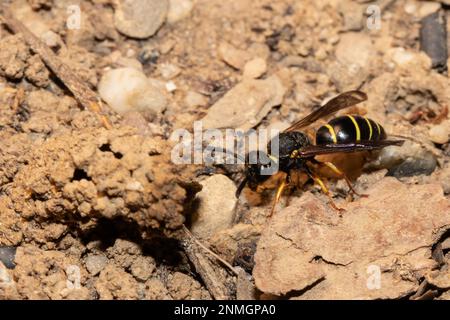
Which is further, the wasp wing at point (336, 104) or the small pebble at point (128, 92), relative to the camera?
the wasp wing at point (336, 104)

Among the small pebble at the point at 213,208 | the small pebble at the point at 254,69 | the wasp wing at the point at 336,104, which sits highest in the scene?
the small pebble at the point at 254,69

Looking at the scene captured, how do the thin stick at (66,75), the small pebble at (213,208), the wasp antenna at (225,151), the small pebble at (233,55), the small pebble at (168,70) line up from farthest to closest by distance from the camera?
the small pebble at (233,55) < the small pebble at (168,70) < the wasp antenna at (225,151) < the thin stick at (66,75) < the small pebble at (213,208)

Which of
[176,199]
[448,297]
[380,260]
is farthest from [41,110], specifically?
[448,297]

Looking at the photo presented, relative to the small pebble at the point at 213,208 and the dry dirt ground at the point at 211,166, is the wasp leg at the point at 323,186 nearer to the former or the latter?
the dry dirt ground at the point at 211,166

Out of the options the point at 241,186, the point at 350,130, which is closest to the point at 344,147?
the point at 350,130

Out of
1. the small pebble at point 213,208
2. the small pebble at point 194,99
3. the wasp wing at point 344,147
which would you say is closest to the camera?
the small pebble at point 213,208

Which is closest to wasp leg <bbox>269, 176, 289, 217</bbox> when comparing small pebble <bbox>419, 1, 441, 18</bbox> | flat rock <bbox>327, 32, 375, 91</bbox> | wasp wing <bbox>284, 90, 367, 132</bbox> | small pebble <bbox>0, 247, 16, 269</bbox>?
wasp wing <bbox>284, 90, 367, 132</bbox>

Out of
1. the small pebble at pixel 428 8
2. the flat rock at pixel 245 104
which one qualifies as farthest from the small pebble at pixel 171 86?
the small pebble at pixel 428 8
